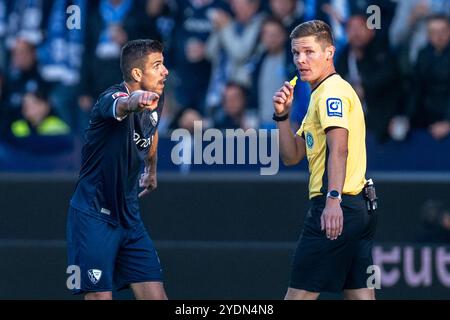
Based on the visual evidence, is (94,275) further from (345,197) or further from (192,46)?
(192,46)

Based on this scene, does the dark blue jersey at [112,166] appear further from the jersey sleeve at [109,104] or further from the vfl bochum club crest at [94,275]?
the vfl bochum club crest at [94,275]

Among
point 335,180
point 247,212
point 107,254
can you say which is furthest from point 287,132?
point 247,212

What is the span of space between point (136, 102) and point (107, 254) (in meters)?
1.04

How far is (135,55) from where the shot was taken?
6.58m

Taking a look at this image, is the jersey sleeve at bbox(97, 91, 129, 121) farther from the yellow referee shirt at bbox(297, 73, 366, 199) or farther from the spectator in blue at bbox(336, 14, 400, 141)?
the spectator in blue at bbox(336, 14, 400, 141)

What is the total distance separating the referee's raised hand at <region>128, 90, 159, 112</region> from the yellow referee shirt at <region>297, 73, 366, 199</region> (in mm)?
857

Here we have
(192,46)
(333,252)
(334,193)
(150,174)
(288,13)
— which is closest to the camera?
(334,193)

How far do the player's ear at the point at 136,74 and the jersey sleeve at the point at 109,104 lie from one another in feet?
0.78

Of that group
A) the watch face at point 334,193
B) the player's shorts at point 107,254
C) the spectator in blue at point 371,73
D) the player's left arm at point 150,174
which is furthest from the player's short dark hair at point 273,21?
the watch face at point 334,193

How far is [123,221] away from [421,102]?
299 cm

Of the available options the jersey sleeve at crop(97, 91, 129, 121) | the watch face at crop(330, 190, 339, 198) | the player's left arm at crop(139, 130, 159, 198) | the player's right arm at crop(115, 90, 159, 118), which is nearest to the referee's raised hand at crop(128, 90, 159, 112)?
the player's right arm at crop(115, 90, 159, 118)

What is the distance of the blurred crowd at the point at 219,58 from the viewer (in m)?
8.84

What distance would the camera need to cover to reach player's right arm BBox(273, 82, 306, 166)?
6301mm
